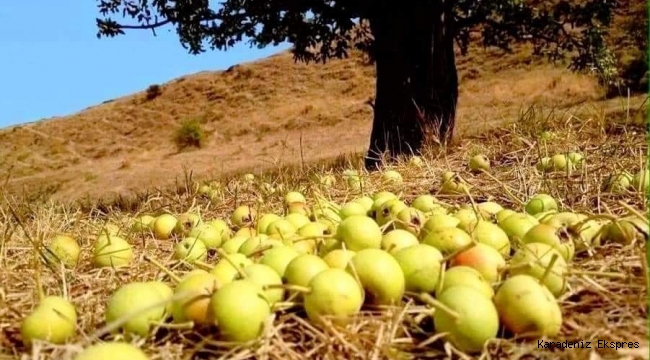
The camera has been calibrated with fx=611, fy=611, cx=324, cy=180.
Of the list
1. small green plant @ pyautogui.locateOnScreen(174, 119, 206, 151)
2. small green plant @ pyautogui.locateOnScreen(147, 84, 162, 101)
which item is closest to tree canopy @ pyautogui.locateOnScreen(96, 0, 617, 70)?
small green plant @ pyautogui.locateOnScreen(174, 119, 206, 151)

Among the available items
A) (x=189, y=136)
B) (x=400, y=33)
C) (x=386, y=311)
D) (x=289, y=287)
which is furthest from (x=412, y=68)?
(x=189, y=136)

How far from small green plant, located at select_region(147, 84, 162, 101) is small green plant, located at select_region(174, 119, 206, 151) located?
915 cm

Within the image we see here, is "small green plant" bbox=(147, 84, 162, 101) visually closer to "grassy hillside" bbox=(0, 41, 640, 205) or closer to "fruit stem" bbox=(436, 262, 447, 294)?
"grassy hillside" bbox=(0, 41, 640, 205)

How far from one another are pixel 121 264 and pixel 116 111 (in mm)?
39719

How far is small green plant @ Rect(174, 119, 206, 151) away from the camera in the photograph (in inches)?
1281

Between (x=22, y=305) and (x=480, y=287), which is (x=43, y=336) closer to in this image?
(x=22, y=305)

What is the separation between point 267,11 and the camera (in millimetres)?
8062

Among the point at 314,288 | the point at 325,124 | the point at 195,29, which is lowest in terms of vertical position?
the point at 325,124

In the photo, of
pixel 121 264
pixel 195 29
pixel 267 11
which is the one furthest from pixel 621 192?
pixel 195 29

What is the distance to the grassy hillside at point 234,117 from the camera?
2402 cm

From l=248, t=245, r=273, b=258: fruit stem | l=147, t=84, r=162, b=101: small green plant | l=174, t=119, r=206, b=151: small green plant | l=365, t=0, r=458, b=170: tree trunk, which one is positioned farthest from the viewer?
l=147, t=84, r=162, b=101: small green plant

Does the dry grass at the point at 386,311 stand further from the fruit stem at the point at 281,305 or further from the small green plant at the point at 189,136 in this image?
the small green plant at the point at 189,136

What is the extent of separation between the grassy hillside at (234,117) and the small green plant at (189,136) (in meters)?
0.46

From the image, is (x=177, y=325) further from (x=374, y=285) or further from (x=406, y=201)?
(x=406, y=201)
